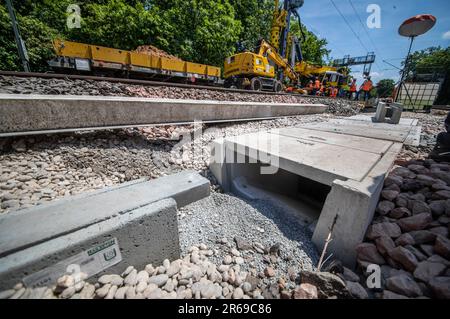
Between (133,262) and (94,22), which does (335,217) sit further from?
(94,22)

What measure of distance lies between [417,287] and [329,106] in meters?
9.38

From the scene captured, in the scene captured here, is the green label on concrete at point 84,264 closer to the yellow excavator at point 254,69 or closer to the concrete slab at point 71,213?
the concrete slab at point 71,213

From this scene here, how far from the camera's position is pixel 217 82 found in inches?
516

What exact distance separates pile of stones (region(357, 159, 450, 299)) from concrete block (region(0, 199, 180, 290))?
1632 millimetres

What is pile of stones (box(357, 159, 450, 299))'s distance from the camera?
4.14ft

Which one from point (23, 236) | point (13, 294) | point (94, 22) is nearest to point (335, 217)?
point (13, 294)

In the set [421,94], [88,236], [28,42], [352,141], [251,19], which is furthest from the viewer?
[251,19]

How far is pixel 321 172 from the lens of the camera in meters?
1.91

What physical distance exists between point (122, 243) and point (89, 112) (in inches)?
81.1

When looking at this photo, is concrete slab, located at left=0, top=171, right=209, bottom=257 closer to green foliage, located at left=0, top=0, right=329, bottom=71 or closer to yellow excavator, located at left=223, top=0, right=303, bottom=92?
yellow excavator, located at left=223, top=0, right=303, bottom=92

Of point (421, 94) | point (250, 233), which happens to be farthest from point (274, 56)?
point (250, 233)

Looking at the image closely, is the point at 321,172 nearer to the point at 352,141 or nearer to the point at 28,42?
the point at 352,141

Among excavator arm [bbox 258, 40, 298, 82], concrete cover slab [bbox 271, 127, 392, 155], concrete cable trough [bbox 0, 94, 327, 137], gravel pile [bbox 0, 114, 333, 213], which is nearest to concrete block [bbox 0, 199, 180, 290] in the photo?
gravel pile [bbox 0, 114, 333, 213]

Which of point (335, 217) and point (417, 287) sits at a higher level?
point (335, 217)
